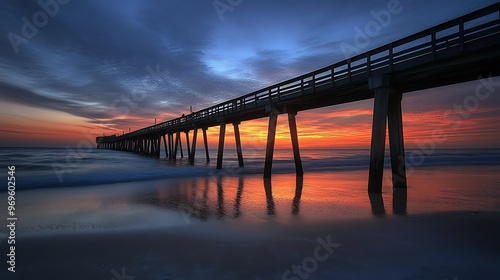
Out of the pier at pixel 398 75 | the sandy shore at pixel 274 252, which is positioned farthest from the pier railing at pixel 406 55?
the sandy shore at pixel 274 252

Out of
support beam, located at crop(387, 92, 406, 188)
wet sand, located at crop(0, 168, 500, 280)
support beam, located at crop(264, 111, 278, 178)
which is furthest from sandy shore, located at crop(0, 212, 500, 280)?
support beam, located at crop(264, 111, 278, 178)

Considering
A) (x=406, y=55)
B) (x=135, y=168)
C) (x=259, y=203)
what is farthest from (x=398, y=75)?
(x=135, y=168)

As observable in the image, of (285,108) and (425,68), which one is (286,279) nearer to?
(425,68)

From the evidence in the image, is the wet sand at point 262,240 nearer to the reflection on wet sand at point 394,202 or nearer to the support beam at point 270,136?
the reflection on wet sand at point 394,202

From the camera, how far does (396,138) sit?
10.5m

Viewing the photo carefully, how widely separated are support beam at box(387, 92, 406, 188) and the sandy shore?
15.0 ft

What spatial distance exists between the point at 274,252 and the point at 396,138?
28.4 ft

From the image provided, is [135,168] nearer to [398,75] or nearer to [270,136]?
[270,136]

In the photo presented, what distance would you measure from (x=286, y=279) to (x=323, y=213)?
155 inches

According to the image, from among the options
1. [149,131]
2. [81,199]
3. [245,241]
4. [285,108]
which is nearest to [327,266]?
[245,241]

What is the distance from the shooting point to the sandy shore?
11.9 feet

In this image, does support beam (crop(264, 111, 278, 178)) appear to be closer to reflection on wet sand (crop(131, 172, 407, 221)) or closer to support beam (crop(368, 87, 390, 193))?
reflection on wet sand (crop(131, 172, 407, 221))

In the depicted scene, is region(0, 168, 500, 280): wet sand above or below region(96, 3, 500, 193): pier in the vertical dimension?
below

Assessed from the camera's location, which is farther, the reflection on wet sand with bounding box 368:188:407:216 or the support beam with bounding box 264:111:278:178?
the support beam with bounding box 264:111:278:178
